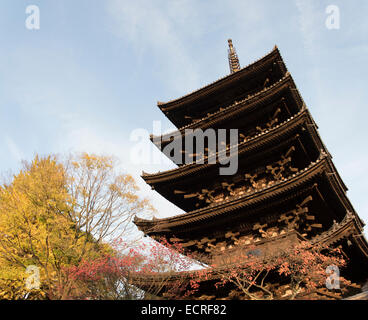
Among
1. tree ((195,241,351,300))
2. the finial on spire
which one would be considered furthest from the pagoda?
the finial on spire

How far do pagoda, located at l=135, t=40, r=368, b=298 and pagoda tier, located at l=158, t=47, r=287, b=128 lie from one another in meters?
0.06

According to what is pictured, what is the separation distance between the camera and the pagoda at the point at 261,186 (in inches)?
380

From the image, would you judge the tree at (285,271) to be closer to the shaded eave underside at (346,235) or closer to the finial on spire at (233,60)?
the shaded eave underside at (346,235)

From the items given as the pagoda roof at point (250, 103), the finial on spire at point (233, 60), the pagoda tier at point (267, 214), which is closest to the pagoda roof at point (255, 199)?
the pagoda tier at point (267, 214)

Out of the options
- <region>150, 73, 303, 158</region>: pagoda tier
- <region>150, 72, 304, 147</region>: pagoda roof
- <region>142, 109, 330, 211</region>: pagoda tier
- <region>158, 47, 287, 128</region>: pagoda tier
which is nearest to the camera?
<region>142, 109, 330, 211</region>: pagoda tier

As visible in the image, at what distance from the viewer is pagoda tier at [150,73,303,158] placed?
12930mm

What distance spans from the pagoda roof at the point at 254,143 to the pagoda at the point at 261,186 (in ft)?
0.13

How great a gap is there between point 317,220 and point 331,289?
116 inches

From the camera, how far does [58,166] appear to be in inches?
591

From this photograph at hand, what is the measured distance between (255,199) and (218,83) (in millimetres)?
8131

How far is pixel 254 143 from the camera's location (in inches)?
464

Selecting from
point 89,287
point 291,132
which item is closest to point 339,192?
point 291,132

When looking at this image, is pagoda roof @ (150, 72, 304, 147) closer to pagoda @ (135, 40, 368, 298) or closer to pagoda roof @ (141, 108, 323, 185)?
pagoda @ (135, 40, 368, 298)

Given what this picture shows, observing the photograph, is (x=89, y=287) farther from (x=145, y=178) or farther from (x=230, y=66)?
(x=230, y=66)
